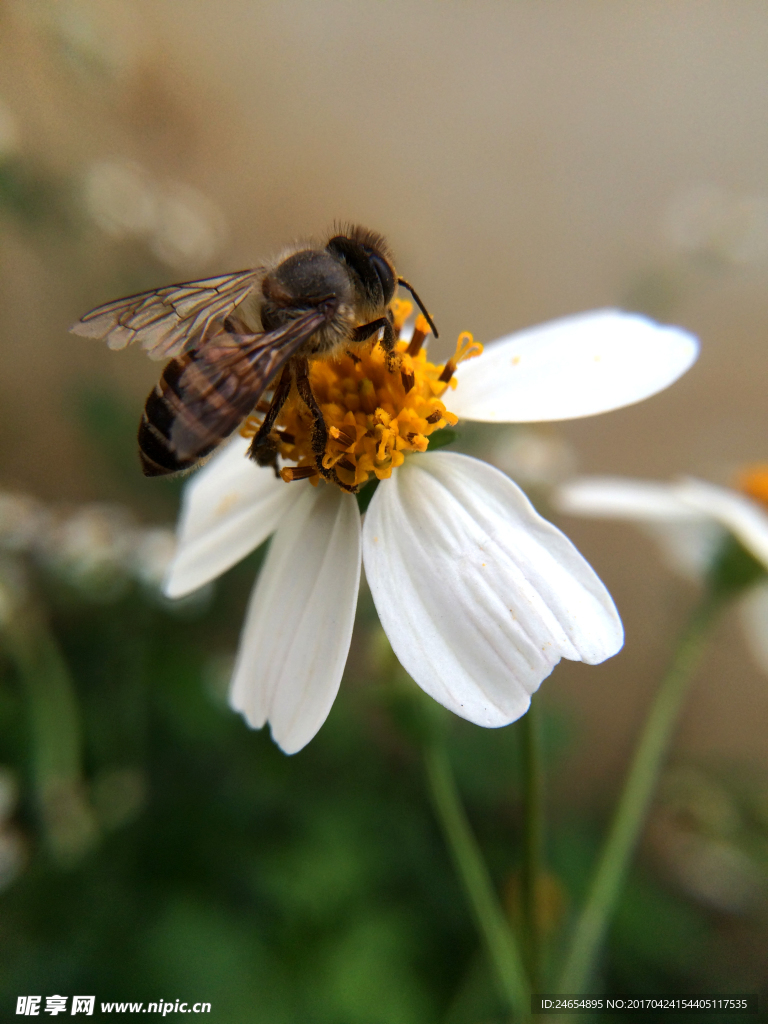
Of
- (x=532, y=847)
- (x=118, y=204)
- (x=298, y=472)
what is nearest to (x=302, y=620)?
(x=298, y=472)

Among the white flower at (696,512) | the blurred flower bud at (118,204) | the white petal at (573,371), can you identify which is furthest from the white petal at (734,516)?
the blurred flower bud at (118,204)

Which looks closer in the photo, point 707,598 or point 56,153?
point 707,598

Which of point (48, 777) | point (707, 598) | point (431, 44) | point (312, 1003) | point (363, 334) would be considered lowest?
point (312, 1003)

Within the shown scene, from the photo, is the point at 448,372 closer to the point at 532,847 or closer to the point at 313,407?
the point at 313,407

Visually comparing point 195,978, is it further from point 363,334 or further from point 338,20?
point 338,20

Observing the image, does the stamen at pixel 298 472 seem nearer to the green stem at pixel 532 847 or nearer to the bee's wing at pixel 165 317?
the bee's wing at pixel 165 317

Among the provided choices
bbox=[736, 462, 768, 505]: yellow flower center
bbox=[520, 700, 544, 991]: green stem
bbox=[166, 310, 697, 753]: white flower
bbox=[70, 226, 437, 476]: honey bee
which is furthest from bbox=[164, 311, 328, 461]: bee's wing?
bbox=[736, 462, 768, 505]: yellow flower center

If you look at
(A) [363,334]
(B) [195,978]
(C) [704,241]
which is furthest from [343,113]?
(B) [195,978]
